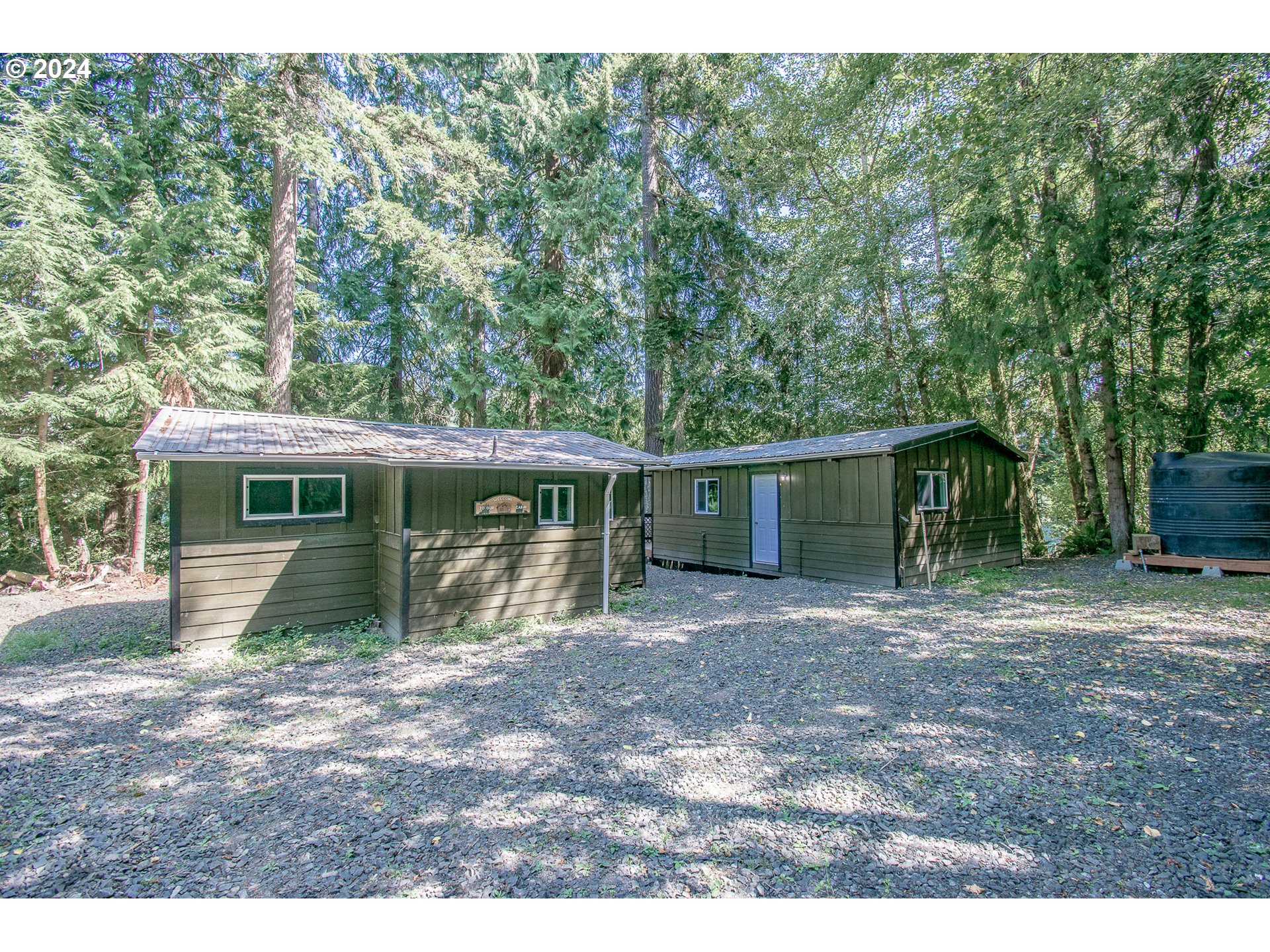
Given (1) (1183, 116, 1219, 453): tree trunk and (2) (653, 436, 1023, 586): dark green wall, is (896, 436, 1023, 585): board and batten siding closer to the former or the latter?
(2) (653, 436, 1023, 586): dark green wall

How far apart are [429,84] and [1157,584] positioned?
1899 centimetres

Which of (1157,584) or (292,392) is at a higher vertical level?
(292,392)

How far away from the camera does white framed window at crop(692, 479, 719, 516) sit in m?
11.8

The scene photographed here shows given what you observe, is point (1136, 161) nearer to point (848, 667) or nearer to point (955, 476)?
point (955, 476)

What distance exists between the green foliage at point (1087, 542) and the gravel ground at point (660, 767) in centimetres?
619

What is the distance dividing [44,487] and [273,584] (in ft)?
23.1

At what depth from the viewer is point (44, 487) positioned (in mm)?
9406

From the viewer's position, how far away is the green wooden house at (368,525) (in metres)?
5.76

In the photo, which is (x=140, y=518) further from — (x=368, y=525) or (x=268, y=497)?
(x=368, y=525)

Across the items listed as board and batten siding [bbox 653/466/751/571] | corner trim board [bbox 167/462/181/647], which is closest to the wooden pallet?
board and batten siding [bbox 653/466/751/571]

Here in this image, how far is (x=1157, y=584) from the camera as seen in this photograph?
8242 mm

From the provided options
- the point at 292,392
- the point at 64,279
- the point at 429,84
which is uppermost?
the point at 429,84

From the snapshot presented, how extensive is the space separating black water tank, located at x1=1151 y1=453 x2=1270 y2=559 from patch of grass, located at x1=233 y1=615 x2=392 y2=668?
41.0ft
